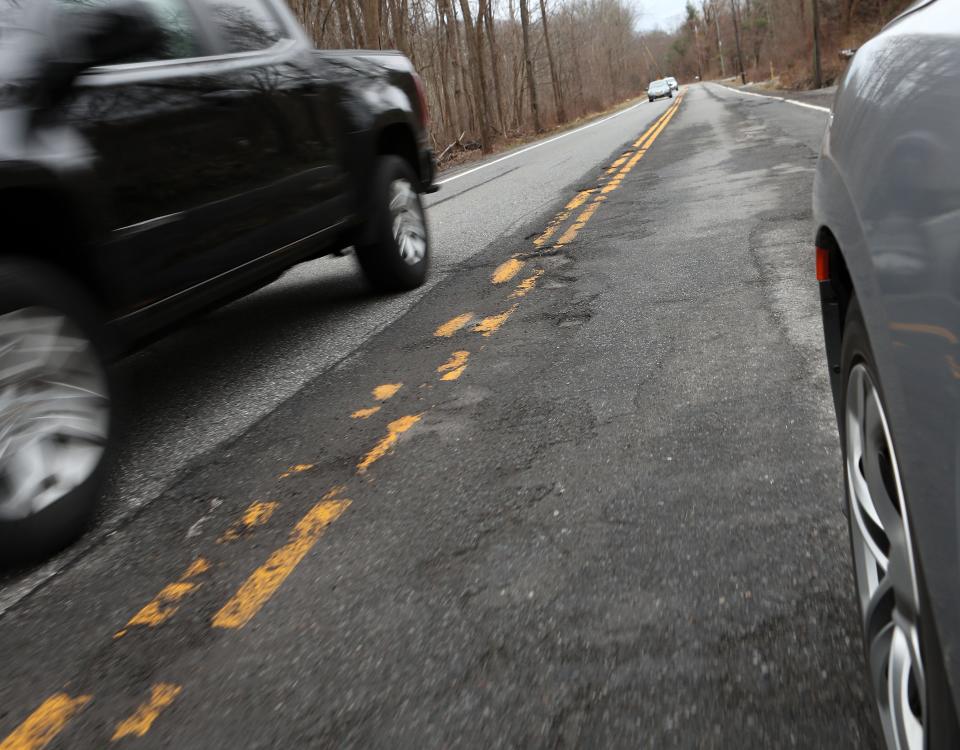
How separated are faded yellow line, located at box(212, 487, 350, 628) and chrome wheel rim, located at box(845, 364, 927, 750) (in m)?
1.53

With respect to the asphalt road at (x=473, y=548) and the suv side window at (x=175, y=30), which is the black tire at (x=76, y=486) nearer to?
the asphalt road at (x=473, y=548)

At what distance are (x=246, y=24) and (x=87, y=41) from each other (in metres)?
1.56

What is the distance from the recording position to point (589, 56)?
93.8m

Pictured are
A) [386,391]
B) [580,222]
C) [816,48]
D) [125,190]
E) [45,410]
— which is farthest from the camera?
[816,48]

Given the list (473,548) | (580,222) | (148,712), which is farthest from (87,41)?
(580,222)

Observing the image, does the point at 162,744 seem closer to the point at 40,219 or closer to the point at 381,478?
the point at 381,478

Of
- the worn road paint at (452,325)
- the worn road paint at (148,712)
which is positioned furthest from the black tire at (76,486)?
the worn road paint at (452,325)

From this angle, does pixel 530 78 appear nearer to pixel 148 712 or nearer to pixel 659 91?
pixel 659 91

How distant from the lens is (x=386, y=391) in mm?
4090

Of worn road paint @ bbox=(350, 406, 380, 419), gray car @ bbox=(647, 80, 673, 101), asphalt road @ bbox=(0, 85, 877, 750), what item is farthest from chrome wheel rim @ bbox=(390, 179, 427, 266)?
gray car @ bbox=(647, 80, 673, 101)

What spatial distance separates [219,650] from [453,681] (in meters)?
0.63

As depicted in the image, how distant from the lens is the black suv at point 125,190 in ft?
9.26

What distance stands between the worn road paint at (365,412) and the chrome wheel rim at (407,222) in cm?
214

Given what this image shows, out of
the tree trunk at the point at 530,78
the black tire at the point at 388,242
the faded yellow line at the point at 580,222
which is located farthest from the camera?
the tree trunk at the point at 530,78
